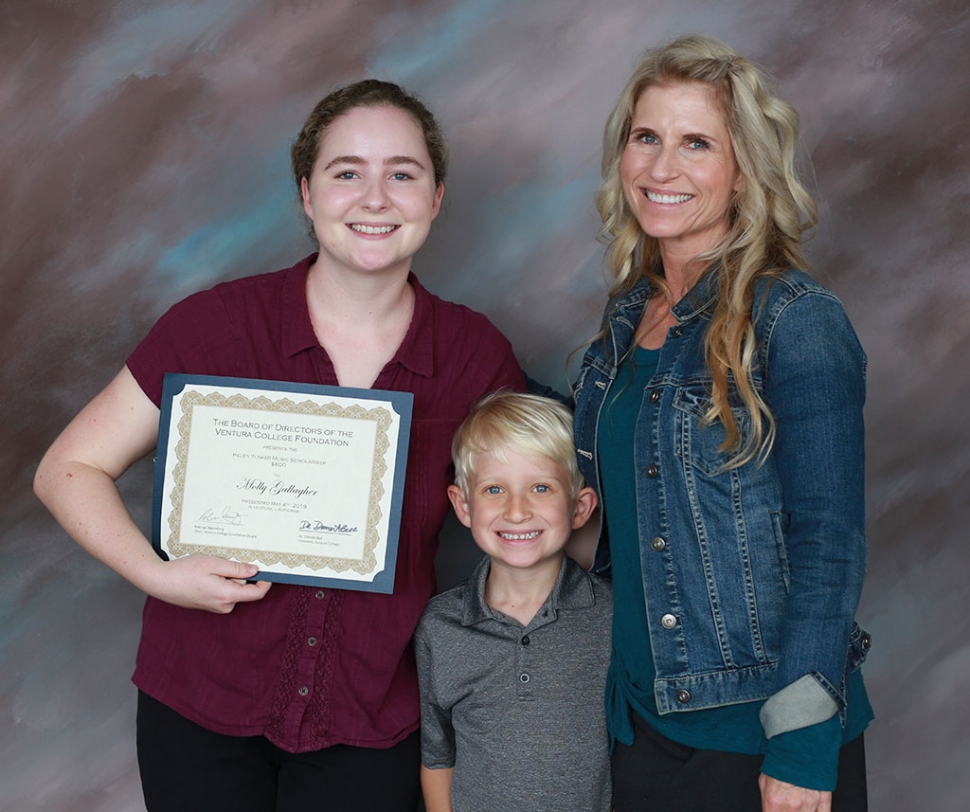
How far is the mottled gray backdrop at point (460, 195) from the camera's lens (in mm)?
2842

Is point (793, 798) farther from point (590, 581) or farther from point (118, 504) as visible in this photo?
point (118, 504)

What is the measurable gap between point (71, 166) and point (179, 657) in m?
1.45

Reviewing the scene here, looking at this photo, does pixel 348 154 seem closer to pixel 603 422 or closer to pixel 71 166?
pixel 603 422

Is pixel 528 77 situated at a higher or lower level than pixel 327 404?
higher

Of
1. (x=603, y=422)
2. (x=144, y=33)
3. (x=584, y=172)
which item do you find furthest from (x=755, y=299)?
(x=144, y=33)

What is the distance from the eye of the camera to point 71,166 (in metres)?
2.86

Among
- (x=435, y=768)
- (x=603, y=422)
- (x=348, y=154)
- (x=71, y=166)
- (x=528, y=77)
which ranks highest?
(x=528, y=77)

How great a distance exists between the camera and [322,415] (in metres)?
2.07

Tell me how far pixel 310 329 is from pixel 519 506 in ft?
1.87

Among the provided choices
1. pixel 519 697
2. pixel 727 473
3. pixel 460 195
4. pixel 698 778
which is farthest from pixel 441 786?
pixel 460 195

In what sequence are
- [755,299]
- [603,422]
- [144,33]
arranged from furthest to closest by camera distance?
1. [144,33]
2. [603,422]
3. [755,299]

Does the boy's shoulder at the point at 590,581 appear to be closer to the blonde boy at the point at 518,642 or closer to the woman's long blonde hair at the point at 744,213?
the blonde boy at the point at 518,642

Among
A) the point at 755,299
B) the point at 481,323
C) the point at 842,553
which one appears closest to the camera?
the point at 842,553

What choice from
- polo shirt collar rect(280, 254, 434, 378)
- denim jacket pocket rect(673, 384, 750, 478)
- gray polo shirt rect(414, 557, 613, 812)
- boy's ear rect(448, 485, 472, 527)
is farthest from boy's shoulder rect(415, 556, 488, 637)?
denim jacket pocket rect(673, 384, 750, 478)
